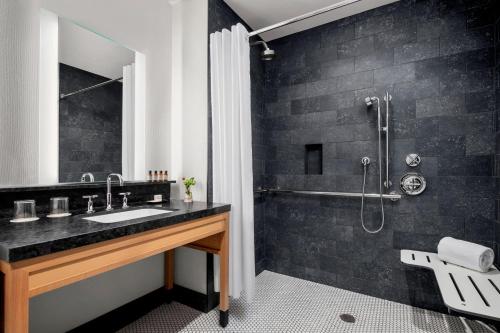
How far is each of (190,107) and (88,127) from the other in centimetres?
77

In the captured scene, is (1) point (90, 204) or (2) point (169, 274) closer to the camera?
(1) point (90, 204)

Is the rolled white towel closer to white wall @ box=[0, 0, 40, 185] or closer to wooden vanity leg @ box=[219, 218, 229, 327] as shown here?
wooden vanity leg @ box=[219, 218, 229, 327]

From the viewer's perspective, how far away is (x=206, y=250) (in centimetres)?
188

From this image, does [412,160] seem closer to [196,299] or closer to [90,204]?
[196,299]

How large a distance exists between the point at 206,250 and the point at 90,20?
180 cm

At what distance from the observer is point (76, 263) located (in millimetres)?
993

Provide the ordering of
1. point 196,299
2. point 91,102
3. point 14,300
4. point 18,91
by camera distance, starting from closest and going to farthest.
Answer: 1. point 14,300
2. point 18,91
3. point 91,102
4. point 196,299

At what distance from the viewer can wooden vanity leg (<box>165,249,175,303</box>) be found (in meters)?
2.12

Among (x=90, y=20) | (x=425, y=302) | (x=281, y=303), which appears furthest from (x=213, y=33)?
(x=425, y=302)

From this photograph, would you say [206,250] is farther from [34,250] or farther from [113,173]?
[34,250]

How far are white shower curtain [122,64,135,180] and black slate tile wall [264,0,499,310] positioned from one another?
138 cm

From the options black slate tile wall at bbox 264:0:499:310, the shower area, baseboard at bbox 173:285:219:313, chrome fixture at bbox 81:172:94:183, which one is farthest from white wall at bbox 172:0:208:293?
black slate tile wall at bbox 264:0:499:310

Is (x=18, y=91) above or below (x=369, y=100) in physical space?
below

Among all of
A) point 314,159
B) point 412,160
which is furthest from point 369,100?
point 314,159
